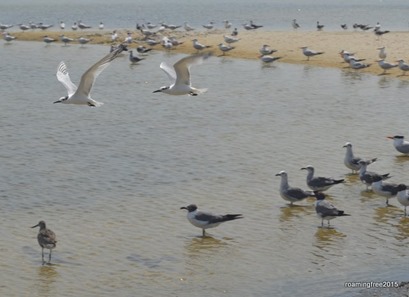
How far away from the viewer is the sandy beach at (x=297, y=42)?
110 ft

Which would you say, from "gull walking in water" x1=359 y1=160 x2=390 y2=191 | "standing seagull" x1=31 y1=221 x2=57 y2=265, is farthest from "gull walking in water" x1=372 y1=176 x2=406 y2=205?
"standing seagull" x1=31 y1=221 x2=57 y2=265


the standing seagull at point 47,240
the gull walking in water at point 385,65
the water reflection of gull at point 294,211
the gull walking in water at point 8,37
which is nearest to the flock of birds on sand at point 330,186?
the water reflection of gull at point 294,211

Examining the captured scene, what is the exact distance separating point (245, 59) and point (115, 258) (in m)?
23.9

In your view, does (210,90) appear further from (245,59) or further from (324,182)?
(324,182)

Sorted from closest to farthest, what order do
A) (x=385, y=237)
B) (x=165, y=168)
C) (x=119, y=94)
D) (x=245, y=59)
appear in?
(x=385, y=237), (x=165, y=168), (x=119, y=94), (x=245, y=59)

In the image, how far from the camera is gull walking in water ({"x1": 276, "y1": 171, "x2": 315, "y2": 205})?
48.4 feet

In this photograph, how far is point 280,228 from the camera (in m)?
13.5

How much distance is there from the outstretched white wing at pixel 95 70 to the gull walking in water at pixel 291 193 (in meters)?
3.47

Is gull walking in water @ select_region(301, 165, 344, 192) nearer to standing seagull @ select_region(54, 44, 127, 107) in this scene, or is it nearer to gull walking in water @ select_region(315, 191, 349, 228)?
gull walking in water @ select_region(315, 191, 349, 228)

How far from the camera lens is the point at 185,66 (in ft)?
49.8

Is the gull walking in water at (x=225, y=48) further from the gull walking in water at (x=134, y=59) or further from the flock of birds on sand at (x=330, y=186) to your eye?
the flock of birds on sand at (x=330, y=186)

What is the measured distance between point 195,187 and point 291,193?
1935 mm

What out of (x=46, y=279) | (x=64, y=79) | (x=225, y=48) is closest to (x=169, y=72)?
(x=64, y=79)

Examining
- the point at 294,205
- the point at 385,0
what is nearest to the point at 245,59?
the point at 294,205
